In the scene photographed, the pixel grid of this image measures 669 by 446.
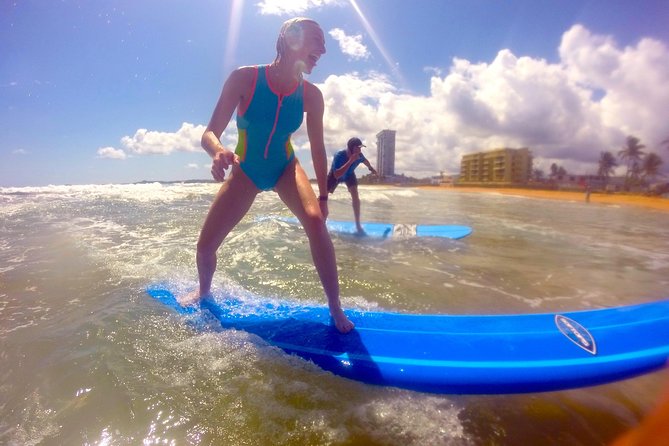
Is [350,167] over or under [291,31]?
under

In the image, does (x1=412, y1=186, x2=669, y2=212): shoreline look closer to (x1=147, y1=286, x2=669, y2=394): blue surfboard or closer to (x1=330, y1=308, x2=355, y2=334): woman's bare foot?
(x1=147, y1=286, x2=669, y2=394): blue surfboard

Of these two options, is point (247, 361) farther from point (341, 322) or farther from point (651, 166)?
point (651, 166)

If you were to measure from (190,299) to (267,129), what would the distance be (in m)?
1.46

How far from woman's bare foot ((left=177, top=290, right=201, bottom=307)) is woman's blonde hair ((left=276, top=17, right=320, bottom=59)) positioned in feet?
6.29

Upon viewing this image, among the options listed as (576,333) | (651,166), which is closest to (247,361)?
(576,333)

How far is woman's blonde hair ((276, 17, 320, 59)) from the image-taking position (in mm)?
2186

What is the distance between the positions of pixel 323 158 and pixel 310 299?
50.1 inches

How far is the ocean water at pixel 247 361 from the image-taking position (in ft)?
4.80

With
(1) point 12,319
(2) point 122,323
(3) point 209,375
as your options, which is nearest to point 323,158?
(3) point 209,375

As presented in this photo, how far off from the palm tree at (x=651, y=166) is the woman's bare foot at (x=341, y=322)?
202 feet

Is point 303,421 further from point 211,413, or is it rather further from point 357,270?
point 357,270

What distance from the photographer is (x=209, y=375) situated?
1.78m

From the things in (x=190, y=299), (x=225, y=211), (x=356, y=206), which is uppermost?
(x=225, y=211)

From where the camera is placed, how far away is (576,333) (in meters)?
2.12
